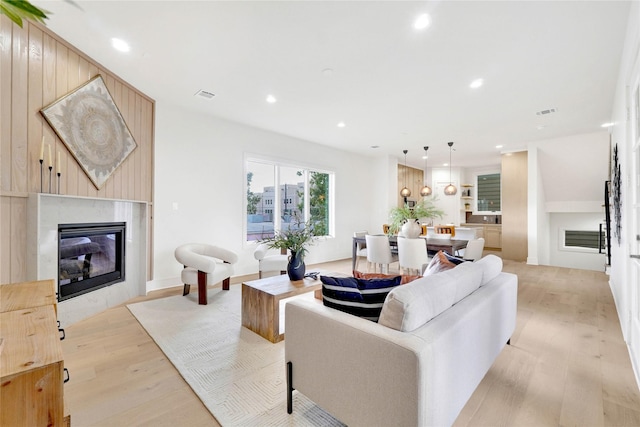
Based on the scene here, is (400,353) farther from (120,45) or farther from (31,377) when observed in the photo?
(120,45)

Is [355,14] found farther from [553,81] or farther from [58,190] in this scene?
[58,190]

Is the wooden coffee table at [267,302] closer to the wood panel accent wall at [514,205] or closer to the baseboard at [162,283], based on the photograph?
the baseboard at [162,283]

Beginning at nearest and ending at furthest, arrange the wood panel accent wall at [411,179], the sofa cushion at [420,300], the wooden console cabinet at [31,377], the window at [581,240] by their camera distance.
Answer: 1. the wooden console cabinet at [31,377]
2. the sofa cushion at [420,300]
3. the window at [581,240]
4. the wood panel accent wall at [411,179]

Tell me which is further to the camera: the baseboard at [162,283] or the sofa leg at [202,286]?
the baseboard at [162,283]

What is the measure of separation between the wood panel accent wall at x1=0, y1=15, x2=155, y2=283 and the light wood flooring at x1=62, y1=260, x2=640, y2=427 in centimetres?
103

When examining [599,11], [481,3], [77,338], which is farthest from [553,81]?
[77,338]

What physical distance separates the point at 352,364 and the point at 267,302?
57.1 inches

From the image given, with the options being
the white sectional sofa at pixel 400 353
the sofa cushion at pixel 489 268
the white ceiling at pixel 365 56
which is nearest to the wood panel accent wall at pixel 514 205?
→ the white ceiling at pixel 365 56

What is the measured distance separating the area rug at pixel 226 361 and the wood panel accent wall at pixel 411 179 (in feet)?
19.9

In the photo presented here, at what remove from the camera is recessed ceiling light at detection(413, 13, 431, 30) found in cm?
233

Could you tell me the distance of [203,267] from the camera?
355 centimetres

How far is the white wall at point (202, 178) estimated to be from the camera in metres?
4.30

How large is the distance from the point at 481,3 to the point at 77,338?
4357 mm

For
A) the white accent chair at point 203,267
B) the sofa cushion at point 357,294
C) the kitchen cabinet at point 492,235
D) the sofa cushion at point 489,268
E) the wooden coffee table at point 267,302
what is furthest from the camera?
the kitchen cabinet at point 492,235
